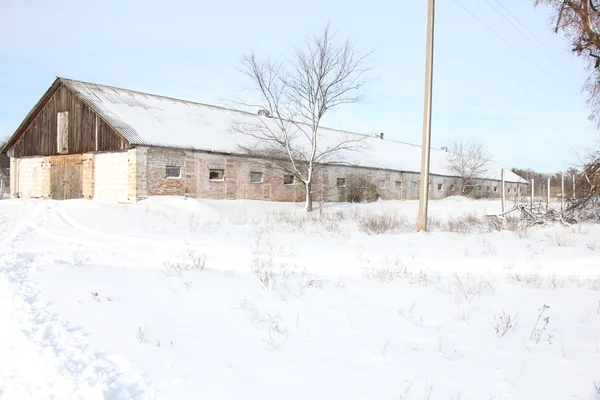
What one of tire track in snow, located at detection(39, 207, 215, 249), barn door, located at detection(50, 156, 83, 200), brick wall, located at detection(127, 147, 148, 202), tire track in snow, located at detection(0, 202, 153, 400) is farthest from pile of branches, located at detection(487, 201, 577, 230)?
barn door, located at detection(50, 156, 83, 200)

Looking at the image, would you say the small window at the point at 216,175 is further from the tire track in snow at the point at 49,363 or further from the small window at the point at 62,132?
the tire track in snow at the point at 49,363

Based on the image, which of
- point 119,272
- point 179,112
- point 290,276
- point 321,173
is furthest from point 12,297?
point 321,173

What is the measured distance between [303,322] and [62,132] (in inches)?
871

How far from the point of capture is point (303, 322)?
4.70 m

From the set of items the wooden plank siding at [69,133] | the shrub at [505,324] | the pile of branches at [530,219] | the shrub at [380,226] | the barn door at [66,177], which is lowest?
the shrub at [505,324]

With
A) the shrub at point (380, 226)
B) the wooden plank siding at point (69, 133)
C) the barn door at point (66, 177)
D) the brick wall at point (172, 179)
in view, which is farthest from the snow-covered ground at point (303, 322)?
the barn door at point (66, 177)

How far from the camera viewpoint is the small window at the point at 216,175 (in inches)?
853

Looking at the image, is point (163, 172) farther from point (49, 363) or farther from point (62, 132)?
point (49, 363)

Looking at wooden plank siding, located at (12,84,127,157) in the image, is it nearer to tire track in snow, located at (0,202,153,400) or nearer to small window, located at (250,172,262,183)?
small window, located at (250,172,262,183)

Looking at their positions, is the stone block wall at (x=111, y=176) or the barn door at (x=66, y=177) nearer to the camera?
the stone block wall at (x=111, y=176)

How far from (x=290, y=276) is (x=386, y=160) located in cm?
2800

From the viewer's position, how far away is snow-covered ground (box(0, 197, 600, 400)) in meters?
3.27

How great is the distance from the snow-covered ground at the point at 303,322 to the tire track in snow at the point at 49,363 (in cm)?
2

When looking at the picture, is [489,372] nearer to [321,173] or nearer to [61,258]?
[61,258]
